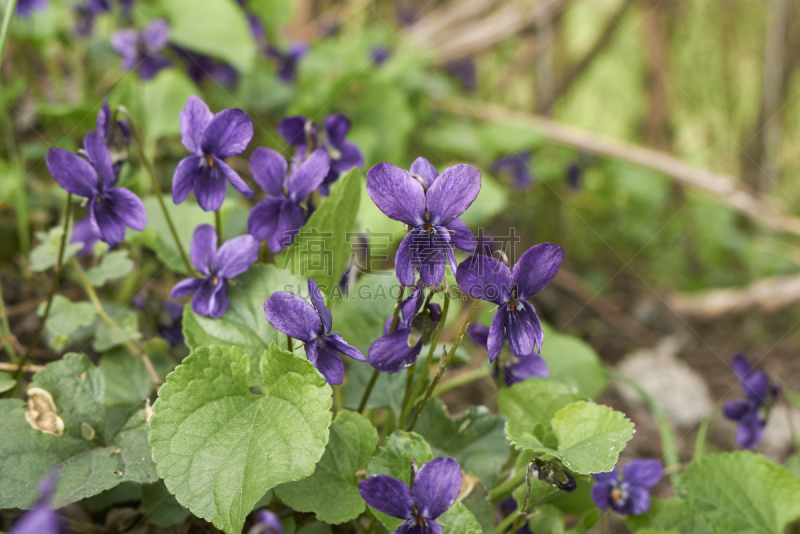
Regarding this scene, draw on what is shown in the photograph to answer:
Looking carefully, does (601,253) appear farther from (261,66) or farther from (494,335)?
(494,335)

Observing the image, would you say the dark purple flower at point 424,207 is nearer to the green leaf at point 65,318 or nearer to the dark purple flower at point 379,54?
the green leaf at point 65,318

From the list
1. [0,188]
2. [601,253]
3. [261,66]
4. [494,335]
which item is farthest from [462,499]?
[601,253]

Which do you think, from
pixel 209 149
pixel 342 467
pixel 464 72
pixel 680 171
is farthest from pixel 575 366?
pixel 464 72

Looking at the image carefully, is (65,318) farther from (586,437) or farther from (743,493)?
(743,493)

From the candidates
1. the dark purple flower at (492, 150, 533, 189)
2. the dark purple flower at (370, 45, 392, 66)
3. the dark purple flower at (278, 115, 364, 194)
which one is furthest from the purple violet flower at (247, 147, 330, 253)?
the dark purple flower at (492, 150, 533, 189)

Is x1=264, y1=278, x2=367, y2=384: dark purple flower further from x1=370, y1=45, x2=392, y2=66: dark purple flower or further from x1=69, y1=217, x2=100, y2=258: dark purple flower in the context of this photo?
x1=370, y1=45, x2=392, y2=66: dark purple flower
